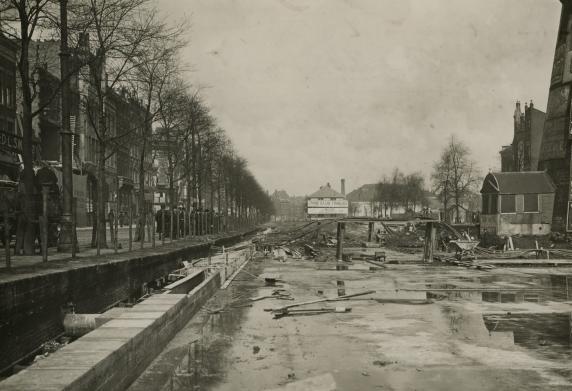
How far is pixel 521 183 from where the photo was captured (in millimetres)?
54625

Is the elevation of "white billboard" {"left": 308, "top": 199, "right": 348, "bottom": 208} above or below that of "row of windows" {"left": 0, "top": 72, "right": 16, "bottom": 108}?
below

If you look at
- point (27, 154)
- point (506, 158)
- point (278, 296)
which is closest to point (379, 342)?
point (278, 296)

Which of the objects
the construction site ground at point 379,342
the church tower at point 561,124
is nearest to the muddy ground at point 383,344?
the construction site ground at point 379,342

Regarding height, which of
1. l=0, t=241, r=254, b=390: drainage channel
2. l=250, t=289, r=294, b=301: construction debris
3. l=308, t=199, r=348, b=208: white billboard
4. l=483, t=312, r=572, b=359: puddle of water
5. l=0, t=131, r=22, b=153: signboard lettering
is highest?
l=0, t=131, r=22, b=153: signboard lettering

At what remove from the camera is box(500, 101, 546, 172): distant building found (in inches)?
3137

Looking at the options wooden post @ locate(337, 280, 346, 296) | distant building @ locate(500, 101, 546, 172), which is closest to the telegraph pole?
wooden post @ locate(337, 280, 346, 296)

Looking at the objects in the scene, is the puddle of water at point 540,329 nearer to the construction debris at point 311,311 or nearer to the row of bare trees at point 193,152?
the construction debris at point 311,311

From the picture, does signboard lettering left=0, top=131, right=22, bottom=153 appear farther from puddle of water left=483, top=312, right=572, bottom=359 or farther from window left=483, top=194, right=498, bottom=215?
window left=483, top=194, right=498, bottom=215

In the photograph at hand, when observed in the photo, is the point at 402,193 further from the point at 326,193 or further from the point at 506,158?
the point at 326,193

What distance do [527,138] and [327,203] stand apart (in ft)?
337

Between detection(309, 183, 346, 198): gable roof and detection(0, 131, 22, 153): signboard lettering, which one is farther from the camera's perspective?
detection(309, 183, 346, 198): gable roof

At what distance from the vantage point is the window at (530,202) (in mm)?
53344

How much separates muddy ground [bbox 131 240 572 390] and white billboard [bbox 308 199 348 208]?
162 meters

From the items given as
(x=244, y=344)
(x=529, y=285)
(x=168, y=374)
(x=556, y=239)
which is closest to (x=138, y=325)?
(x=168, y=374)
